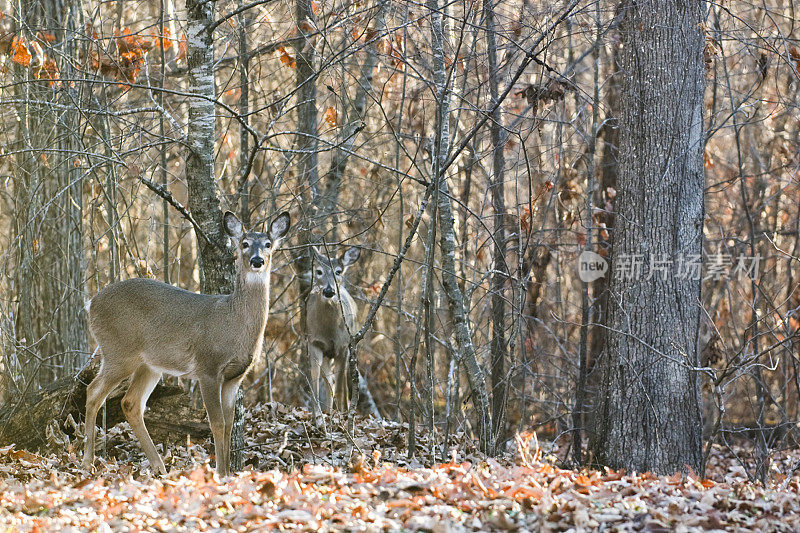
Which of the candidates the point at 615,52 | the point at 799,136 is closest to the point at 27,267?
the point at 615,52

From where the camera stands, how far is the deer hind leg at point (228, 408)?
6746 millimetres

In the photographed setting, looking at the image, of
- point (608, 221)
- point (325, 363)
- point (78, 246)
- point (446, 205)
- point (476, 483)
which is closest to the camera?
point (476, 483)

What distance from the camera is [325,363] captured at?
11227 mm

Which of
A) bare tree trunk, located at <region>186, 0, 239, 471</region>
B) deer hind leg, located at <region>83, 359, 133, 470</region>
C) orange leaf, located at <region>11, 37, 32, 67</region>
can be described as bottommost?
deer hind leg, located at <region>83, 359, 133, 470</region>

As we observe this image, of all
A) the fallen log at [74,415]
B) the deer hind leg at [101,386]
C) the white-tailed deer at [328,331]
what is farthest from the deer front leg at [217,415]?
the white-tailed deer at [328,331]

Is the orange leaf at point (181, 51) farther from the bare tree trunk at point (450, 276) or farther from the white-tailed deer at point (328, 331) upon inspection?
the bare tree trunk at point (450, 276)

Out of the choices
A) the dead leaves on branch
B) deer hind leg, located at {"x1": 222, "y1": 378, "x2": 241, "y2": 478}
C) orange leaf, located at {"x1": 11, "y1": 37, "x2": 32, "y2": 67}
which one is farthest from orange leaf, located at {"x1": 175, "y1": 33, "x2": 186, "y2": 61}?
deer hind leg, located at {"x1": 222, "y1": 378, "x2": 241, "y2": 478}

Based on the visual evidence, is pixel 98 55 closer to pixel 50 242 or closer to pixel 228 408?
pixel 50 242

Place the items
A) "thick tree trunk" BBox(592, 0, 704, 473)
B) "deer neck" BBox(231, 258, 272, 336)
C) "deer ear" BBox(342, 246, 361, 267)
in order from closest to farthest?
"deer neck" BBox(231, 258, 272, 336), "thick tree trunk" BBox(592, 0, 704, 473), "deer ear" BBox(342, 246, 361, 267)

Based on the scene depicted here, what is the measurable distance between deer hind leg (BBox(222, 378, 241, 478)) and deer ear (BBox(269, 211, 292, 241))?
44.7 inches

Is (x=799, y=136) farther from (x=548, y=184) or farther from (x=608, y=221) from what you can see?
(x=548, y=184)

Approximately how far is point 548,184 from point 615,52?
3033mm

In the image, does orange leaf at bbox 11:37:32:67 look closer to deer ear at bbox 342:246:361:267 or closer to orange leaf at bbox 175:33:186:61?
orange leaf at bbox 175:33:186:61

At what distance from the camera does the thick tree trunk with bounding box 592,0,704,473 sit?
7590 millimetres
